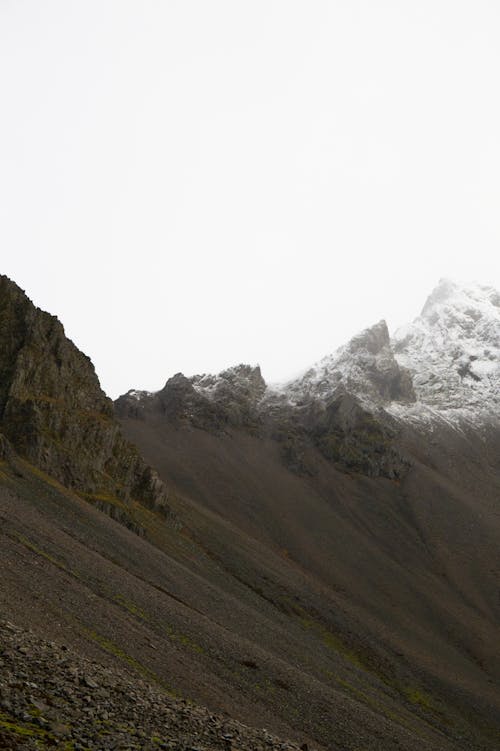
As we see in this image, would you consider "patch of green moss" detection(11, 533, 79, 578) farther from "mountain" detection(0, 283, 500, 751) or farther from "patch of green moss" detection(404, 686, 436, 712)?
"patch of green moss" detection(404, 686, 436, 712)

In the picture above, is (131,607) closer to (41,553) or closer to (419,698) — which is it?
(41,553)

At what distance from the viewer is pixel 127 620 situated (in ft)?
148

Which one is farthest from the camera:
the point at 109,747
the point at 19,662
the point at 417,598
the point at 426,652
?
the point at 417,598

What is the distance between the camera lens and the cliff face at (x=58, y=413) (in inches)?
3693

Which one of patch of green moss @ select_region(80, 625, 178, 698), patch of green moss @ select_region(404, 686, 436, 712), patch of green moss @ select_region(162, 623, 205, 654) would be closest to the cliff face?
patch of green moss @ select_region(162, 623, 205, 654)

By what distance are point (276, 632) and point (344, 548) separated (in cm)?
7306

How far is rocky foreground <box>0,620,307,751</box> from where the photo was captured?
57.1 feet


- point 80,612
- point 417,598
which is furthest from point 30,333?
point 417,598

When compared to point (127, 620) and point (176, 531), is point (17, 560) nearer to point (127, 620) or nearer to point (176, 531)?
point (127, 620)

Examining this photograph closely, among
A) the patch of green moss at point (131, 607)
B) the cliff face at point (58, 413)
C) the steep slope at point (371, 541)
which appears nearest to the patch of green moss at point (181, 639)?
the patch of green moss at point (131, 607)

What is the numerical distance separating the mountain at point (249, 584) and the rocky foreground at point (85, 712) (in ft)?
0.45

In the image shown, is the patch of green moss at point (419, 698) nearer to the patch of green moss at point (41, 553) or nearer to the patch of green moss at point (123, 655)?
the patch of green moss at point (41, 553)

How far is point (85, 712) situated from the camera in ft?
65.3

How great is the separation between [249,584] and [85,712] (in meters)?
78.6
